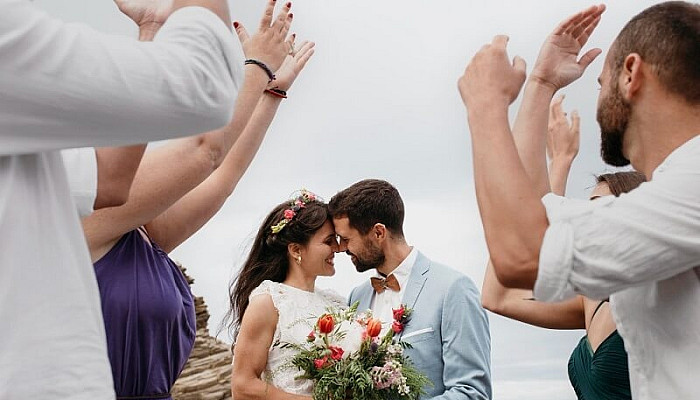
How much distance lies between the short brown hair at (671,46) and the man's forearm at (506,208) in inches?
16.8

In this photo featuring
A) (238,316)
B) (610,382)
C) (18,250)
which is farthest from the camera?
(238,316)

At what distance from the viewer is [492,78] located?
2340 mm

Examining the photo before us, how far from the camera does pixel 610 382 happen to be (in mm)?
3465

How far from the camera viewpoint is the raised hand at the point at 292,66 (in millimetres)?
3347

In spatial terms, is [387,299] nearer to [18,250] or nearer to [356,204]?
[356,204]

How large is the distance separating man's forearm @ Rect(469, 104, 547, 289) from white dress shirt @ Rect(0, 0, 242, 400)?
28.8 inches

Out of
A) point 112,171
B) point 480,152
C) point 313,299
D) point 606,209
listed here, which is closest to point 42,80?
point 112,171

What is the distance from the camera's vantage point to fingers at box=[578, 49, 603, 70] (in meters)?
2.86

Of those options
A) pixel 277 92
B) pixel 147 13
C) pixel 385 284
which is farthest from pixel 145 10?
pixel 385 284

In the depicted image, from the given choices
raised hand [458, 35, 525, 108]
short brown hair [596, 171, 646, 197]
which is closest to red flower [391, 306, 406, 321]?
short brown hair [596, 171, 646, 197]

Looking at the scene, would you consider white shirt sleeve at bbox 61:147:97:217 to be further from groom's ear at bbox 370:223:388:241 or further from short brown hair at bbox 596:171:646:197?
groom's ear at bbox 370:223:388:241

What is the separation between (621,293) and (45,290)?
4.79 ft

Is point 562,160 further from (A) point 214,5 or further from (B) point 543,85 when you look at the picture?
(A) point 214,5

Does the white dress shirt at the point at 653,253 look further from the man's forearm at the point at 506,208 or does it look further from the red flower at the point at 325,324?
the red flower at the point at 325,324
